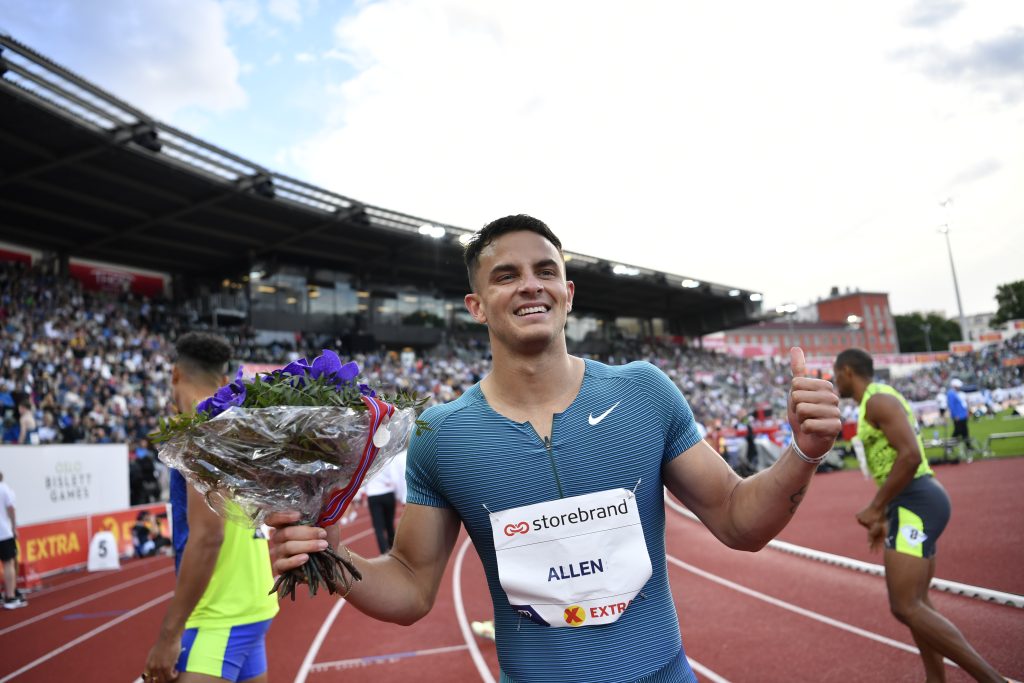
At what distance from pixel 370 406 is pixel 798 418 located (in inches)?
43.3

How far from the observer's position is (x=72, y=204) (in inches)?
806

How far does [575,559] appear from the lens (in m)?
1.76

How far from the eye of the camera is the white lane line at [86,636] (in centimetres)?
640

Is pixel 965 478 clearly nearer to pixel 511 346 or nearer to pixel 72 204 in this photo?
pixel 511 346

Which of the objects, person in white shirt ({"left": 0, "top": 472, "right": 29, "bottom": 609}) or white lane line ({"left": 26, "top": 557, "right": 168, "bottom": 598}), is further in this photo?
white lane line ({"left": 26, "top": 557, "right": 168, "bottom": 598})

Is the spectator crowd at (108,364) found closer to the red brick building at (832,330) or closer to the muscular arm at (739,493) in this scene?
the muscular arm at (739,493)

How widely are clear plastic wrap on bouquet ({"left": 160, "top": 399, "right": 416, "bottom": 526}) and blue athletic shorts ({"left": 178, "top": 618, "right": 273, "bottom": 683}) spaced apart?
55.3 inches

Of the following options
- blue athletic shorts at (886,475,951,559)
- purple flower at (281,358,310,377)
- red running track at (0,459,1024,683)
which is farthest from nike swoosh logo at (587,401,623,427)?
red running track at (0,459,1024,683)

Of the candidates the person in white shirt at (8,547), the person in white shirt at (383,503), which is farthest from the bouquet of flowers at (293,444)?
the person in white shirt at (8,547)

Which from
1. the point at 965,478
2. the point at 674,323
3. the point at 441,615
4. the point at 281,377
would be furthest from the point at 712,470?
the point at 674,323

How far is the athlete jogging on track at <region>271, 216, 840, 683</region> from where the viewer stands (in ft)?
5.53

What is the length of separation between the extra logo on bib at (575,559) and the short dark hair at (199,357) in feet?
6.80

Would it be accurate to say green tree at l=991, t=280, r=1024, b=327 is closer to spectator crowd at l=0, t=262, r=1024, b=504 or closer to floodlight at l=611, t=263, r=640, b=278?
spectator crowd at l=0, t=262, r=1024, b=504

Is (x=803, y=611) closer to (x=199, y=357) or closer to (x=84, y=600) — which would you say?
(x=199, y=357)
